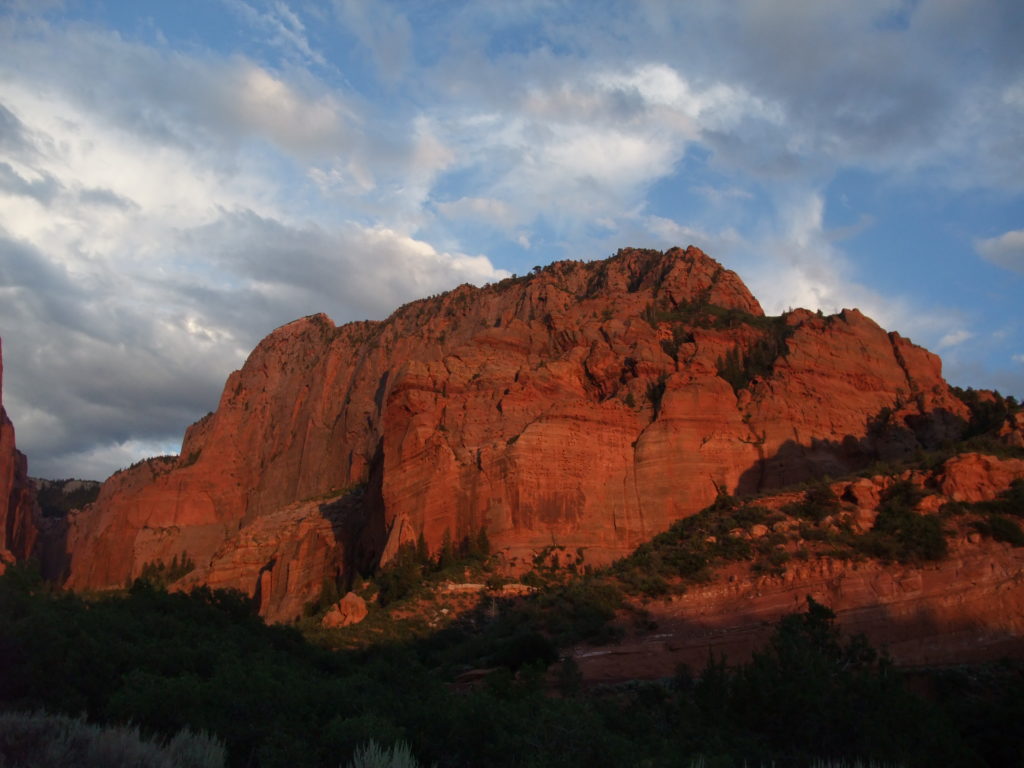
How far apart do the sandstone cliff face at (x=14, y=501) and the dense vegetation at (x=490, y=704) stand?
64.6 meters

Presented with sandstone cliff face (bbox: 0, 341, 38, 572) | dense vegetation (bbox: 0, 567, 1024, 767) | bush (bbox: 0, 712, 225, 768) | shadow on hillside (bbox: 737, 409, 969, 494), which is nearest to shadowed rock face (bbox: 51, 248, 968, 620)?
shadow on hillside (bbox: 737, 409, 969, 494)

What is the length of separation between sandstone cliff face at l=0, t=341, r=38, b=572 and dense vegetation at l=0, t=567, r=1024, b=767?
64.6 metres

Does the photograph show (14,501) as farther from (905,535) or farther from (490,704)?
(490,704)

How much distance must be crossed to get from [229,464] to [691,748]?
93.5 meters

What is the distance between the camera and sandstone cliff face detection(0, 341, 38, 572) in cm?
8419

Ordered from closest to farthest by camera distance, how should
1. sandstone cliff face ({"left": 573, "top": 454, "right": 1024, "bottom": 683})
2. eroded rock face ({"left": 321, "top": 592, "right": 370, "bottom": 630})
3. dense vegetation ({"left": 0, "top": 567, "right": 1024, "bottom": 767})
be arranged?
1. dense vegetation ({"left": 0, "top": 567, "right": 1024, "bottom": 767})
2. sandstone cliff face ({"left": 573, "top": 454, "right": 1024, "bottom": 683})
3. eroded rock face ({"left": 321, "top": 592, "right": 370, "bottom": 630})

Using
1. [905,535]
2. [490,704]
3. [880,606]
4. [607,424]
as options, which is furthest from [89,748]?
[607,424]

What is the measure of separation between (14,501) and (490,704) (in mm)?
98133

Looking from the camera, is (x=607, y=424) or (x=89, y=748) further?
(x=607, y=424)

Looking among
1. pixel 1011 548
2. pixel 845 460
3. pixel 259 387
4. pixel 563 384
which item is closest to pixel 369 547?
pixel 563 384

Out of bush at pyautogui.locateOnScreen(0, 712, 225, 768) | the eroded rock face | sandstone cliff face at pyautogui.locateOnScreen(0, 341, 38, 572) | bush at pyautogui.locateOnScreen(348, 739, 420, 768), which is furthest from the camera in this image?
sandstone cliff face at pyautogui.locateOnScreen(0, 341, 38, 572)

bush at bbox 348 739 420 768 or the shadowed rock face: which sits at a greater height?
the shadowed rock face

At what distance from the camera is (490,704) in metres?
14.6

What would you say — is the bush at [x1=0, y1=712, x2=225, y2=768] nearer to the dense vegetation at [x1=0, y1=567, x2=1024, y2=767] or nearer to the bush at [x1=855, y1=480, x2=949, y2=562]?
the dense vegetation at [x1=0, y1=567, x2=1024, y2=767]
